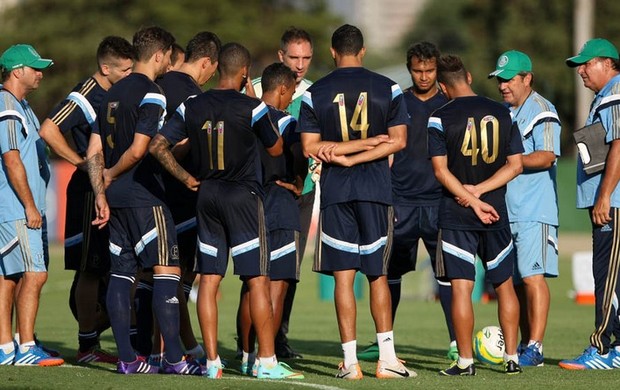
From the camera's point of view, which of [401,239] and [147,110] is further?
[401,239]

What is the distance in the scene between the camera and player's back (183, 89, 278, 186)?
9.55 m

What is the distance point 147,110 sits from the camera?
9.66 meters

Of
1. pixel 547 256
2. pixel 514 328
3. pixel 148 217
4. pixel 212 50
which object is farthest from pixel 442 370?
pixel 212 50

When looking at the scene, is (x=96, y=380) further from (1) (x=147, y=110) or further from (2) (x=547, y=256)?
(2) (x=547, y=256)

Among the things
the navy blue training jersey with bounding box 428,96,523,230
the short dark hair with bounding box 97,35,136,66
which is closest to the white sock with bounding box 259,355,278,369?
the navy blue training jersey with bounding box 428,96,523,230

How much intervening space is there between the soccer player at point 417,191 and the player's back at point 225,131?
2271mm

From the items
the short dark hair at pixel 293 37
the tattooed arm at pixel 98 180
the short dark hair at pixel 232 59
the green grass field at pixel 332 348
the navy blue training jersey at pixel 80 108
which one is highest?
the short dark hair at pixel 293 37

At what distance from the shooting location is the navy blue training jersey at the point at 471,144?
32.5 ft

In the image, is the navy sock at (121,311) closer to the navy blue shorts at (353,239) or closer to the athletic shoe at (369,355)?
the navy blue shorts at (353,239)

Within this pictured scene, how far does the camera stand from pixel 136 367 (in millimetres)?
10008

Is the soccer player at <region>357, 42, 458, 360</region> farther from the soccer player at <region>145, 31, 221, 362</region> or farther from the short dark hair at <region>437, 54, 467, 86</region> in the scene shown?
the soccer player at <region>145, 31, 221, 362</region>

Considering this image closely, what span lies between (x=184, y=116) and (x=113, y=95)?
2.30 ft

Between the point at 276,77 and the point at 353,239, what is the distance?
1.60m

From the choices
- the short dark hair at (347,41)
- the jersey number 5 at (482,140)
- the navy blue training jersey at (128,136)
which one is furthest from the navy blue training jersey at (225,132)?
the jersey number 5 at (482,140)
